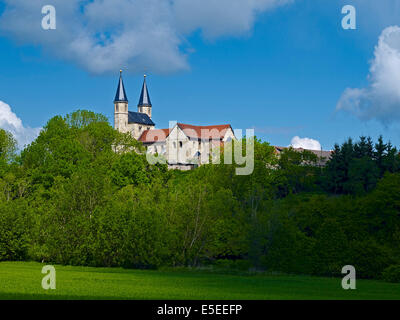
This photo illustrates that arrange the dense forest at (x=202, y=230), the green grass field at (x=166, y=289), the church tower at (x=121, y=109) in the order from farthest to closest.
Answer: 1. the church tower at (x=121, y=109)
2. the dense forest at (x=202, y=230)
3. the green grass field at (x=166, y=289)

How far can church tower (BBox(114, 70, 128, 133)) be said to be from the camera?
170 meters

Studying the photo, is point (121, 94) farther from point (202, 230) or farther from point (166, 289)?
point (166, 289)

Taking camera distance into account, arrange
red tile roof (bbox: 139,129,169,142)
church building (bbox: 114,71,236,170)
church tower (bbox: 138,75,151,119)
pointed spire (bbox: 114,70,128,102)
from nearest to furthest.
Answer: church building (bbox: 114,71,236,170) < red tile roof (bbox: 139,129,169,142) < pointed spire (bbox: 114,70,128,102) < church tower (bbox: 138,75,151,119)

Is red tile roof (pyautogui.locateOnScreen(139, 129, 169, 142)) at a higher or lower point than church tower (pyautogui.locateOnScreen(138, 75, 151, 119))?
lower

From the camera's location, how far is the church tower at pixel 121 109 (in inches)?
6688

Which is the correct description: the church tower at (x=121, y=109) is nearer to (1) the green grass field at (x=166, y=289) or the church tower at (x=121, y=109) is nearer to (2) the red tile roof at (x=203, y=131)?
(2) the red tile roof at (x=203, y=131)

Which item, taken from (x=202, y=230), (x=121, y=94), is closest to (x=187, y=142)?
(x=121, y=94)

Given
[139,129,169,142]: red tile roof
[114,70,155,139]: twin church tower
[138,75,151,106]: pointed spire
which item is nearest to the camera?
[139,129,169,142]: red tile roof

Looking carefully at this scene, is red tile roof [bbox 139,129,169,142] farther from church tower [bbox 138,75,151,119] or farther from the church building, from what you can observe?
church tower [bbox 138,75,151,119]

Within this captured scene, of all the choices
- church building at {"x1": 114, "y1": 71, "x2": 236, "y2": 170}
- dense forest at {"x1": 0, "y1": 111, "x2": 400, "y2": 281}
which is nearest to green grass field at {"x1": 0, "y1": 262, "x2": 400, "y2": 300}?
dense forest at {"x1": 0, "y1": 111, "x2": 400, "y2": 281}

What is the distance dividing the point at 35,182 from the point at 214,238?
31.6 meters

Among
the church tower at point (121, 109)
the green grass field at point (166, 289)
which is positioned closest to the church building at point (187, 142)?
the church tower at point (121, 109)

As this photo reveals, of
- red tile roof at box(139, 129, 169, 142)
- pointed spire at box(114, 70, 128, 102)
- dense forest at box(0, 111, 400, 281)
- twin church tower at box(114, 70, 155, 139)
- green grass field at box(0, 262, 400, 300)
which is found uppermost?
pointed spire at box(114, 70, 128, 102)
